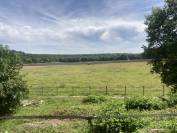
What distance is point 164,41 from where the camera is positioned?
25.3m

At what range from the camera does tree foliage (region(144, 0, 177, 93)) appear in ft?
80.9

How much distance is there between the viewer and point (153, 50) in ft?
84.8

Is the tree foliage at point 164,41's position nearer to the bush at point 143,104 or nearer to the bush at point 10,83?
the bush at point 143,104

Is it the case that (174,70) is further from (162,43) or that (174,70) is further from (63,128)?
(63,128)

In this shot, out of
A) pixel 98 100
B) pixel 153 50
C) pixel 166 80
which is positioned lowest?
pixel 98 100

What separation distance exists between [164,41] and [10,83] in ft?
54.7

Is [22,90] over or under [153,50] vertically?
under

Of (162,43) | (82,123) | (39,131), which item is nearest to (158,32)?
(162,43)

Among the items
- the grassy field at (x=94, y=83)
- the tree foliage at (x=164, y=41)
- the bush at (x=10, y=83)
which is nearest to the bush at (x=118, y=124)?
the tree foliage at (x=164, y=41)

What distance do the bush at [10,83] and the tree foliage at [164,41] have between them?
1498 centimetres

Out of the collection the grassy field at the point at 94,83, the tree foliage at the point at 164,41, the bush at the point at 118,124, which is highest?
the tree foliage at the point at 164,41

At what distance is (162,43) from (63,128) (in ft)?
26.9

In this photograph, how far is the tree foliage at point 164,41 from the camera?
2467 cm

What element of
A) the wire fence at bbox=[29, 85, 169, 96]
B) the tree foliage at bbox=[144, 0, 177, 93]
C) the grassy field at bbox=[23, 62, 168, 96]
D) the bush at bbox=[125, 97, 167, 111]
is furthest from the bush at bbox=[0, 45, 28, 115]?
the wire fence at bbox=[29, 85, 169, 96]
